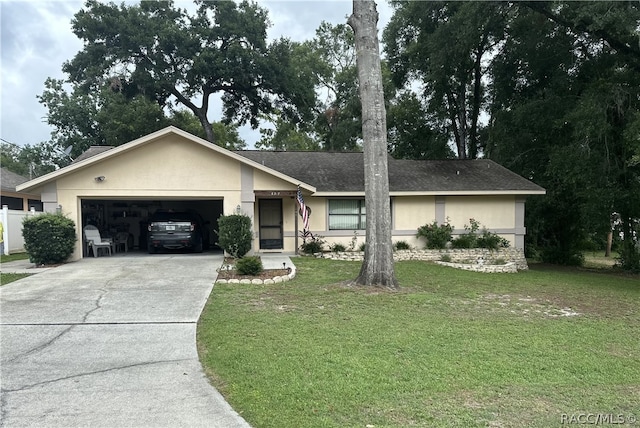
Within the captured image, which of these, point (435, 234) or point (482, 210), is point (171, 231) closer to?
point (435, 234)

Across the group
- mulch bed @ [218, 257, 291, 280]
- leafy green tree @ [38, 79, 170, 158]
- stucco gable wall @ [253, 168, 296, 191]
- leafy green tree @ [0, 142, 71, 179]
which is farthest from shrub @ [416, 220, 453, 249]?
leafy green tree @ [0, 142, 71, 179]

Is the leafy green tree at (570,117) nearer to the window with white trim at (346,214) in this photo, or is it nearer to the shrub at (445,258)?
the shrub at (445,258)

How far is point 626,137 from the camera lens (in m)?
12.1

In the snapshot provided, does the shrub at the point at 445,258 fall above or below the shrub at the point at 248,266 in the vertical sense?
below

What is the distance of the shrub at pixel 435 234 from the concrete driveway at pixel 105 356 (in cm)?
950

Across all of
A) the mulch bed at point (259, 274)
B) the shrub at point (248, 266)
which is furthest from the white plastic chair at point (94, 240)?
the shrub at point (248, 266)

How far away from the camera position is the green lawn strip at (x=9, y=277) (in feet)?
31.4

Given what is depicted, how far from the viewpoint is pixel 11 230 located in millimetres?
16594

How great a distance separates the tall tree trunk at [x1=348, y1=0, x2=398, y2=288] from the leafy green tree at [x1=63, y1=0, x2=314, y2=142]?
764 inches

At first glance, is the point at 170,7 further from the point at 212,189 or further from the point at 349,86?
the point at 212,189

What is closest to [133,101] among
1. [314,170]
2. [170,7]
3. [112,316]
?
[170,7]

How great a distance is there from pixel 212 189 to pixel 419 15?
13.2 metres

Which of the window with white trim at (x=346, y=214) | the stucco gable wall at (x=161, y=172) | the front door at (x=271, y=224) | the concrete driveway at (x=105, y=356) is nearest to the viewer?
the concrete driveway at (x=105, y=356)

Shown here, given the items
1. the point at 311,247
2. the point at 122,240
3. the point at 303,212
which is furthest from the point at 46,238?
the point at 311,247
